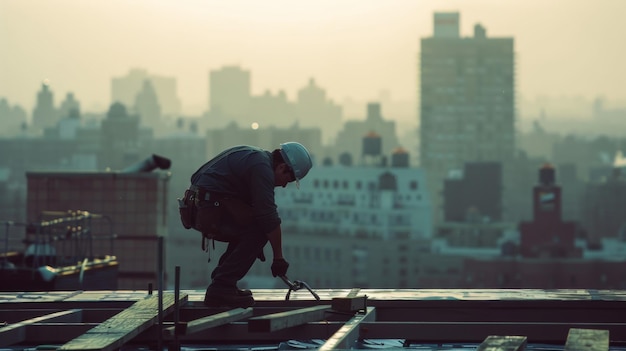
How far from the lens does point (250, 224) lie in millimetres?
9844

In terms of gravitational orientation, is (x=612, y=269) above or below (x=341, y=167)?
below

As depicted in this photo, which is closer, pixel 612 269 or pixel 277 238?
pixel 277 238

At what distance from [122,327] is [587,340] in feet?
8.78

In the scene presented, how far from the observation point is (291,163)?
32.1 ft

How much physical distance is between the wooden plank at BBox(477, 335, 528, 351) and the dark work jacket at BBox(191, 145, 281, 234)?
2.00 metres

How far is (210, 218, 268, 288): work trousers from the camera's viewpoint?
9828mm

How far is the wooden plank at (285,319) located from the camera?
8188mm

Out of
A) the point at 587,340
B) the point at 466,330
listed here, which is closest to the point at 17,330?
the point at 466,330

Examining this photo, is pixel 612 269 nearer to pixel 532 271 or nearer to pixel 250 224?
pixel 532 271

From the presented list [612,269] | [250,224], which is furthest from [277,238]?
[612,269]

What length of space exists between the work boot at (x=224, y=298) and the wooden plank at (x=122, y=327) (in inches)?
8.5

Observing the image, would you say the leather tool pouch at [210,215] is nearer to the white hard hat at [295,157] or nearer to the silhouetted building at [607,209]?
the white hard hat at [295,157]

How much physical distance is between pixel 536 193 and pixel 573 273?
716 centimetres

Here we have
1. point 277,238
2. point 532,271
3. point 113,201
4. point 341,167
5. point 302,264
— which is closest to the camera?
point 277,238
